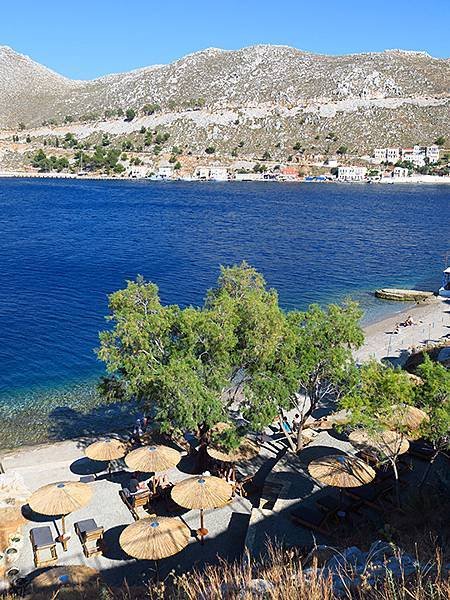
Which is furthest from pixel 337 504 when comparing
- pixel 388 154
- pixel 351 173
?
pixel 388 154

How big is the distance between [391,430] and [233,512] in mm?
5165

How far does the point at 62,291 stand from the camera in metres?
48.9

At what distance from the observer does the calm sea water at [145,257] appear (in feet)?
97.5

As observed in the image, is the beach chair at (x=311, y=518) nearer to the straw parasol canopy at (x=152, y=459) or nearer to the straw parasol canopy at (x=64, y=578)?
the straw parasol canopy at (x=152, y=459)

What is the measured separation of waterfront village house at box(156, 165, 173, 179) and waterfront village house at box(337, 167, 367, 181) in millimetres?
54348

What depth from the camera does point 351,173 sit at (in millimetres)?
184125

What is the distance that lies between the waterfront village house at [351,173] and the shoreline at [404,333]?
475 ft

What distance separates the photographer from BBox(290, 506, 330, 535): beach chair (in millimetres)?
14883

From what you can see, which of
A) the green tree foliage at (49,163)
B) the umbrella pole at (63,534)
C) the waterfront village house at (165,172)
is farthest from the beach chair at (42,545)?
the green tree foliage at (49,163)

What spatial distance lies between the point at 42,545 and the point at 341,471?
8.07 m

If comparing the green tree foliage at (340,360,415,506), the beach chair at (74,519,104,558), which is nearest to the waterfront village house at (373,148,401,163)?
the green tree foliage at (340,360,415,506)

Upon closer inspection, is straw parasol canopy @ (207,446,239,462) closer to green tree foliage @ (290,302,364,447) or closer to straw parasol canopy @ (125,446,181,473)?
straw parasol canopy @ (125,446,181,473)

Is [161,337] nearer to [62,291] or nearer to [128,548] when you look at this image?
[128,548]

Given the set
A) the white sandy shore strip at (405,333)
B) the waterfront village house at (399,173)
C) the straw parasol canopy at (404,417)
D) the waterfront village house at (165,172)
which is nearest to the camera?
the straw parasol canopy at (404,417)
